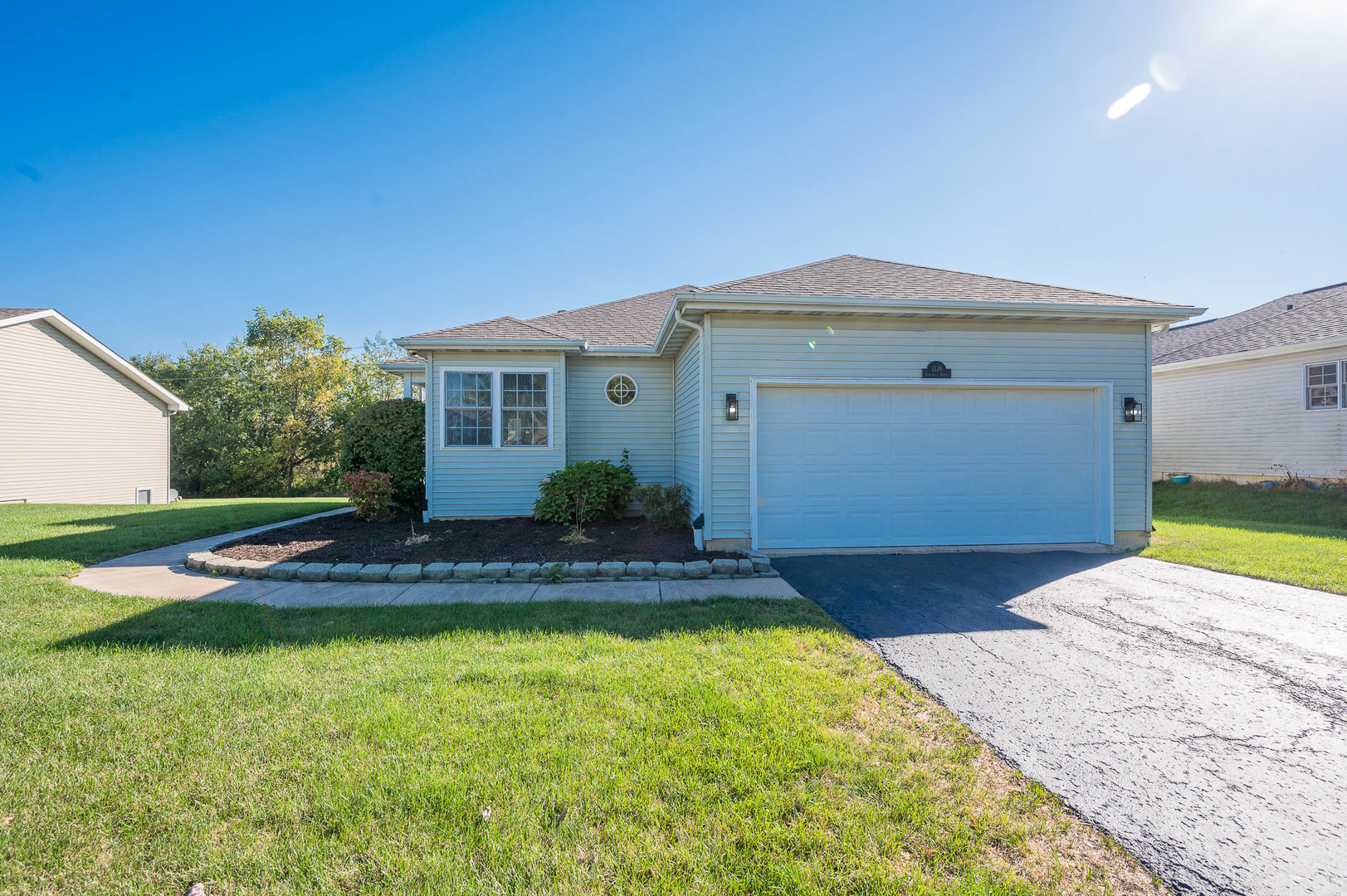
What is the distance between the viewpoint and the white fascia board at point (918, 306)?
20.1 ft

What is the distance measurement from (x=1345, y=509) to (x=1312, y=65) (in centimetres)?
750

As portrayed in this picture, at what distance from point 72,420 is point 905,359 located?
20369 mm

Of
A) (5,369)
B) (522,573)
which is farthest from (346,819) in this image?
(5,369)

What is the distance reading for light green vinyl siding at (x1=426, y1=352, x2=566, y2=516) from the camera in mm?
8859

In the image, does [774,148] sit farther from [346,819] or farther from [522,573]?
[346,819]

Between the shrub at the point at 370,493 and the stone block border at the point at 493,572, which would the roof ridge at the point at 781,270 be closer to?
the stone block border at the point at 493,572

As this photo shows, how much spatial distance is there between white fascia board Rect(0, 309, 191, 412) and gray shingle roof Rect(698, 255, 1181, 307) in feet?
56.6

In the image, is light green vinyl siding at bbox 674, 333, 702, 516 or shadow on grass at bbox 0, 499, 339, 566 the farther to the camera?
light green vinyl siding at bbox 674, 333, 702, 516

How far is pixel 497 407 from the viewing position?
8.98 m

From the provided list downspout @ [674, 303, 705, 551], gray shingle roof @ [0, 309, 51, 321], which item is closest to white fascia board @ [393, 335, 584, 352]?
downspout @ [674, 303, 705, 551]

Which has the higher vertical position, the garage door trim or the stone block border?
the garage door trim

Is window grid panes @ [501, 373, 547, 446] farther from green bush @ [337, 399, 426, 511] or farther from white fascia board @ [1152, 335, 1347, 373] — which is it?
white fascia board @ [1152, 335, 1347, 373]

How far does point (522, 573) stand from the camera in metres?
5.39

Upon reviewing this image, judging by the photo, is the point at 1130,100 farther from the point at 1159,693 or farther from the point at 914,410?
the point at 1159,693
